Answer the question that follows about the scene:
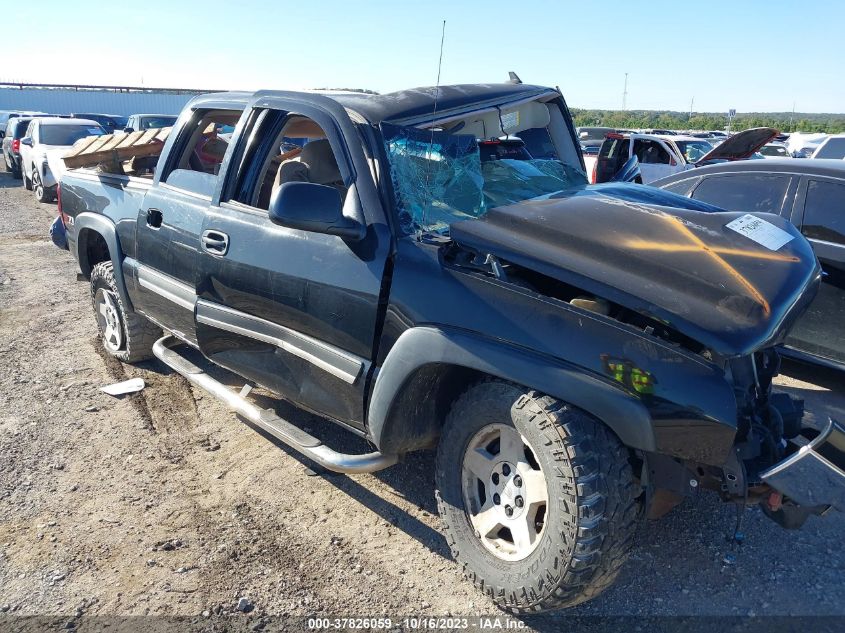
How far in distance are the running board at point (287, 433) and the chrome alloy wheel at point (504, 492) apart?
16.0 inches

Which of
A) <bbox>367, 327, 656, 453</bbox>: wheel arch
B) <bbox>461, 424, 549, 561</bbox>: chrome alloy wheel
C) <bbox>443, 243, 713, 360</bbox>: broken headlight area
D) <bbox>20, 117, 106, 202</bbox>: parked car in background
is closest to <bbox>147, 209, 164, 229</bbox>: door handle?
<bbox>367, 327, 656, 453</bbox>: wheel arch

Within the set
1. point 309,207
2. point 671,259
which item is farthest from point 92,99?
point 671,259

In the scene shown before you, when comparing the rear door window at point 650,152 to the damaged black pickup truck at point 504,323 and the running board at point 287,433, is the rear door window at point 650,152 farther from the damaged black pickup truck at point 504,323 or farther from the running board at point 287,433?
the running board at point 287,433

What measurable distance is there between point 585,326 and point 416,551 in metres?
1.44

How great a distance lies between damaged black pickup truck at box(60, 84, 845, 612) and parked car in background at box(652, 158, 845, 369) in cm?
188

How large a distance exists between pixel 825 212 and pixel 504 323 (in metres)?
3.54

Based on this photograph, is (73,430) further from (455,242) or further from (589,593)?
(589,593)

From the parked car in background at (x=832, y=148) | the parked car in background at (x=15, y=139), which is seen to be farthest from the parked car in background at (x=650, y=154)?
the parked car in background at (x=15, y=139)

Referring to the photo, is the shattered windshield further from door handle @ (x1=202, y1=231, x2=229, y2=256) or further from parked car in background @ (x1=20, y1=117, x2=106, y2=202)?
parked car in background @ (x1=20, y1=117, x2=106, y2=202)

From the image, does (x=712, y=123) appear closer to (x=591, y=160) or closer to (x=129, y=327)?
(x=591, y=160)

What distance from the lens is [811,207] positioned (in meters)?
4.96

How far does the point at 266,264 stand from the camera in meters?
3.34

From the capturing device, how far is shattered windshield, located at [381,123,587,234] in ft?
9.93

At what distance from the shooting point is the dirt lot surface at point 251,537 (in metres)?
2.86
